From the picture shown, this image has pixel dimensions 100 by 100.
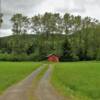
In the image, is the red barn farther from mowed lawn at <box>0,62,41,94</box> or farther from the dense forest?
mowed lawn at <box>0,62,41,94</box>

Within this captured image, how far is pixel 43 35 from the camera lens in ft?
545

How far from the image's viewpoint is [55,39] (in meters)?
164

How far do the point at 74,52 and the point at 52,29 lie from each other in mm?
29170

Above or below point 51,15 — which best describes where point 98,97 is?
below

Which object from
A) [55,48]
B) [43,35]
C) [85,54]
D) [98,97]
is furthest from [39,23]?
[98,97]

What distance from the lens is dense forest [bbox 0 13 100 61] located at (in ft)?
465

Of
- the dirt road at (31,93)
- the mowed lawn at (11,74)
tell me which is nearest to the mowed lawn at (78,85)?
the dirt road at (31,93)

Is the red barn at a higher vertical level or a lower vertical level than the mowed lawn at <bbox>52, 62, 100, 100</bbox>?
higher

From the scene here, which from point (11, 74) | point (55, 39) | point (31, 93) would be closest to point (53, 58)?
point (55, 39)

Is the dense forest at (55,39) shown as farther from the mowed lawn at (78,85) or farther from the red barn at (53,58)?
the mowed lawn at (78,85)

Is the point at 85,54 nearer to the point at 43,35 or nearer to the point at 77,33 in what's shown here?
the point at 77,33

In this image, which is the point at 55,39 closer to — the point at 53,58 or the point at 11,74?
the point at 53,58

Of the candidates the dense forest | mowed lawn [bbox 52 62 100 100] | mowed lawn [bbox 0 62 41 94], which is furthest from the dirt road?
the dense forest

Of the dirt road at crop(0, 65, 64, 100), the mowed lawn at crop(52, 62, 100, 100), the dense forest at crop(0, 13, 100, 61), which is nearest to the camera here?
the dirt road at crop(0, 65, 64, 100)
